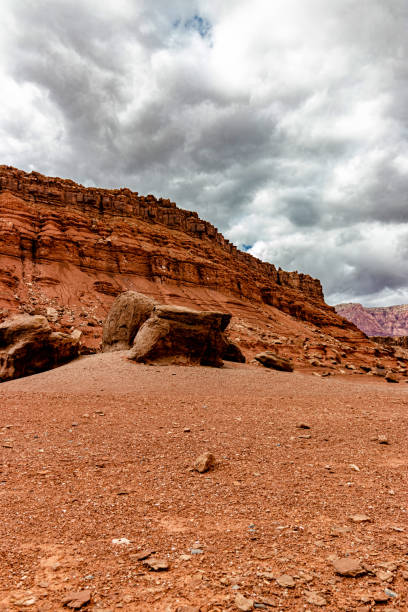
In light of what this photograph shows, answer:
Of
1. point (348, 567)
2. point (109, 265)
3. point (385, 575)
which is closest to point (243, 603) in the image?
point (348, 567)

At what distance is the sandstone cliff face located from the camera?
3222 centimetres

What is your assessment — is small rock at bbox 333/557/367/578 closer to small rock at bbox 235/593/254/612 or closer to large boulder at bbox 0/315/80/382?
small rock at bbox 235/593/254/612

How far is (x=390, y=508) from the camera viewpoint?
3.31 m

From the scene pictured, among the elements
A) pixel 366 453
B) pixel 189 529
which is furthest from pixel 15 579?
pixel 366 453

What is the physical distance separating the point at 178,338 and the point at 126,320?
14.2ft

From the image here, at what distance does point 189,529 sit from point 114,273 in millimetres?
41963

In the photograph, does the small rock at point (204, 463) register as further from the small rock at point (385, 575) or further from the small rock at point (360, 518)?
the small rock at point (385, 575)

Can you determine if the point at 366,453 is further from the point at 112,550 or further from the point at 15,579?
the point at 15,579

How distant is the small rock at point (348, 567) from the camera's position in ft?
7.43

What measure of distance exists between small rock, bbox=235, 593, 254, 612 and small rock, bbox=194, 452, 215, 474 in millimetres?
2226

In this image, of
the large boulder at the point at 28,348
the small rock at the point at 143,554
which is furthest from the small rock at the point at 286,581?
the large boulder at the point at 28,348

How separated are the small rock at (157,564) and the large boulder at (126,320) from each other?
14.5 meters

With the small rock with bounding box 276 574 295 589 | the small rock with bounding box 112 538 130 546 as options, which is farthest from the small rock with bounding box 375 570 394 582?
the small rock with bounding box 112 538 130 546

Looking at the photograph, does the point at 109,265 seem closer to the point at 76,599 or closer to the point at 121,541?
the point at 121,541
